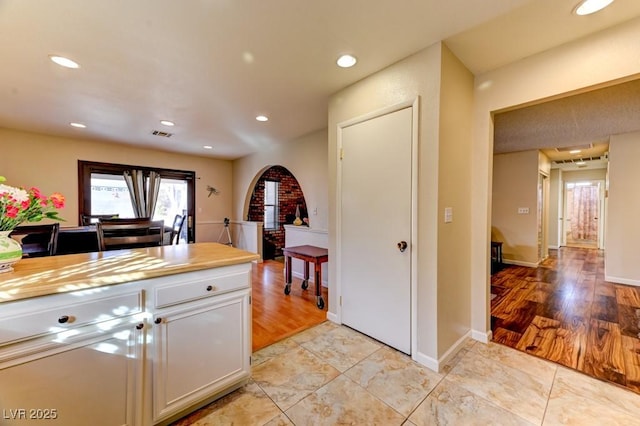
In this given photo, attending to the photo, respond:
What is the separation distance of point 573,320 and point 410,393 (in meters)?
2.41

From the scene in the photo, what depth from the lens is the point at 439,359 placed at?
198 cm

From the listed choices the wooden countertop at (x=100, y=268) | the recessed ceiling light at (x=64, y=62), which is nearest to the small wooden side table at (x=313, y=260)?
the wooden countertop at (x=100, y=268)

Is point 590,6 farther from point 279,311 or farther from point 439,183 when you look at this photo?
point 279,311

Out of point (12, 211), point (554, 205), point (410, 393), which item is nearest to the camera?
point (12, 211)

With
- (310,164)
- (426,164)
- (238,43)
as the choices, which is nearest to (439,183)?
(426,164)

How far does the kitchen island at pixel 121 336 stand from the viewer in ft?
3.52

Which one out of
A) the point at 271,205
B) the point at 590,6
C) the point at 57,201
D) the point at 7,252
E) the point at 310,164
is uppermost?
the point at 590,6

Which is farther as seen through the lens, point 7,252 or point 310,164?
point 310,164

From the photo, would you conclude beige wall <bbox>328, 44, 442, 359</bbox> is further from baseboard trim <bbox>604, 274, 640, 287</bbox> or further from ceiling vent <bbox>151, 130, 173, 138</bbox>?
baseboard trim <bbox>604, 274, 640, 287</bbox>

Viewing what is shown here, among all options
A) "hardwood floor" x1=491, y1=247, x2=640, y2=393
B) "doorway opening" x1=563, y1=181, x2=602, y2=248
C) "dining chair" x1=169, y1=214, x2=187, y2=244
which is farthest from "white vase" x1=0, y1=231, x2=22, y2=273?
"doorway opening" x1=563, y1=181, x2=602, y2=248

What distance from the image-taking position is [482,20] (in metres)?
1.71

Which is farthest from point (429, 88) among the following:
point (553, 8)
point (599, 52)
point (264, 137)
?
point (264, 137)

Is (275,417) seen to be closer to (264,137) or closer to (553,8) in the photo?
(553,8)

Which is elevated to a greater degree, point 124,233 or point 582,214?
point 582,214
